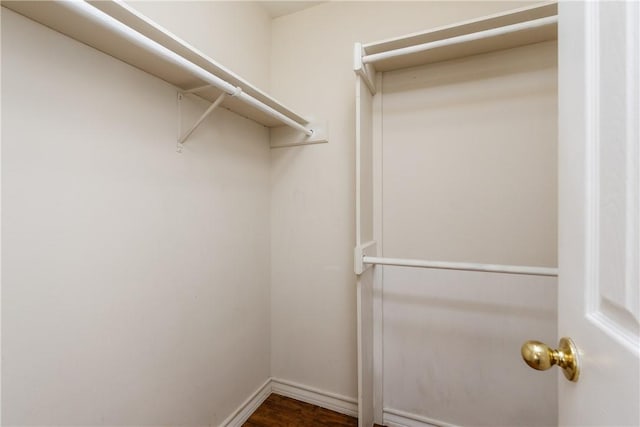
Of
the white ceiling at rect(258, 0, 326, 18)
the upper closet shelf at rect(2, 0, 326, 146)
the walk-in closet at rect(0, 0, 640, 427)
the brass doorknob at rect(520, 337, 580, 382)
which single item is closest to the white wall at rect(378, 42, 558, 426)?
the walk-in closet at rect(0, 0, 640, 427)

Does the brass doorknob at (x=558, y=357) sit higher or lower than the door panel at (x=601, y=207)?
lower

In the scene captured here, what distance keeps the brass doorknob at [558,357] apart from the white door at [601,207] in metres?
0.02

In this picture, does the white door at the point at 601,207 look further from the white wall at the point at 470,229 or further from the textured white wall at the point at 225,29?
the textured white wall at the point at 225,29

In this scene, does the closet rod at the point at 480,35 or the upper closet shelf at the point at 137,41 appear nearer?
the upper closet shelf at the point at 137,41

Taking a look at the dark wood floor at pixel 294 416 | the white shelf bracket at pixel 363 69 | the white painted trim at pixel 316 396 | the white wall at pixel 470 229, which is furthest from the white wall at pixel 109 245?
the white wall at pixel 470 229

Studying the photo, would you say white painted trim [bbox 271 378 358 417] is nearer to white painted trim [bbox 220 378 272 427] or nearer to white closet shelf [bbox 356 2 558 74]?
white painted trim [bbox 220 378 272 427]

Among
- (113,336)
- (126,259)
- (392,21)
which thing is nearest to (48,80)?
(126,259)

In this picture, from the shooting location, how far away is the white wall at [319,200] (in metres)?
1.68

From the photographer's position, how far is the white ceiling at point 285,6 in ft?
5.75

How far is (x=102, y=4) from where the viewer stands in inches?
30.2

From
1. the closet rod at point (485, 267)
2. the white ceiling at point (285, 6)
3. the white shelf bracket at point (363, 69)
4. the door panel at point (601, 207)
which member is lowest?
the closet rod at point (485, 267)

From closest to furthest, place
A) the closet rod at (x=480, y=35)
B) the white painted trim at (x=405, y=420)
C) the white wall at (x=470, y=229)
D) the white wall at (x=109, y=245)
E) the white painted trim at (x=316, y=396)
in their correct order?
the white wall at (x=109, y=245) < the closet rod at (x=480, y=35) < the white wall at (x=470, y=229) < the white painted trim at (x=405, y=420) < the white painted trim at (x=316, y=396)

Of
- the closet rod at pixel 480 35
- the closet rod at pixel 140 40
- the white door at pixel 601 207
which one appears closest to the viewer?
the white door at pixel 601 207

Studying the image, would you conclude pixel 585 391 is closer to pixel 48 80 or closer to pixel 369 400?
pixel 369 400
